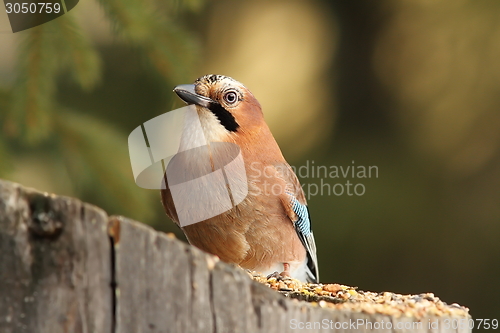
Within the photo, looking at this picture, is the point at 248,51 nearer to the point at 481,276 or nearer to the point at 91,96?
the point at 91,96

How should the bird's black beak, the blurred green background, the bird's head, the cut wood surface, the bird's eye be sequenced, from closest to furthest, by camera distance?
the cut wood surface → the bird's black beak → the bird's head → the bird's eye → the blurred green background

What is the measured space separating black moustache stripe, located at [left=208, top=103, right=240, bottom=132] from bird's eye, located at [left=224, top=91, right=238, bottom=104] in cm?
6

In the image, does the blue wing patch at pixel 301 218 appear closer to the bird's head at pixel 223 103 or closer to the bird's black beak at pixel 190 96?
the bird's head at pixel 223 103

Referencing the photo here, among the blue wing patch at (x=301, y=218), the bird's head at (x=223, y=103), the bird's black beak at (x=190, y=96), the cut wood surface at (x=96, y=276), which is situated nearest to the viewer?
the cut wood surface at (x=96, y=276)

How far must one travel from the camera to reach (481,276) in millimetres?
5629

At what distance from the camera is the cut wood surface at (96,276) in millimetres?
1395

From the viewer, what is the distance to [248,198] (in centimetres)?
307

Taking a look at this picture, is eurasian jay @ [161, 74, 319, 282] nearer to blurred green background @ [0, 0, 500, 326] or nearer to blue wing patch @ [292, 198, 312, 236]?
blue wing patch @ [292, 198, 312, 236]

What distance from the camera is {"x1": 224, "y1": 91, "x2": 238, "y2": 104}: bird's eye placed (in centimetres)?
323

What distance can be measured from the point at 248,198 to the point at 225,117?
482mm

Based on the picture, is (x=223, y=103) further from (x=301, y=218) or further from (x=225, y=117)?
(x=301, y=218)

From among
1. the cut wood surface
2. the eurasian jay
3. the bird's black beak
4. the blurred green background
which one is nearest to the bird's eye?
the eurasian jay

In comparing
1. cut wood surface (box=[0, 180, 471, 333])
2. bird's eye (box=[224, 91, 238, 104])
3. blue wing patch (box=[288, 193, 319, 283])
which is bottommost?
blue wing patch (box=[288, 193, 319, 283])

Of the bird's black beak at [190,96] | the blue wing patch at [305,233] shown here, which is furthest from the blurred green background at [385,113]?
the bird's black beak at [190,96]
